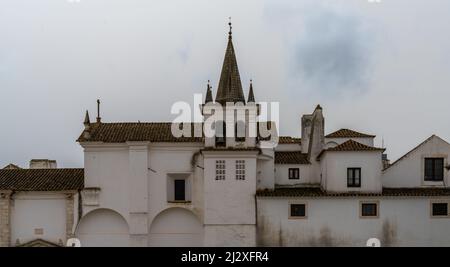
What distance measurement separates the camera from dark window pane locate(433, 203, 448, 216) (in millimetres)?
43659

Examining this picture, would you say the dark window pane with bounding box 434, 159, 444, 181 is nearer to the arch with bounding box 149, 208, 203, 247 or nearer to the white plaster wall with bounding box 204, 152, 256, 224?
the white plaster wall with bounding box 204, 152, 256, 224

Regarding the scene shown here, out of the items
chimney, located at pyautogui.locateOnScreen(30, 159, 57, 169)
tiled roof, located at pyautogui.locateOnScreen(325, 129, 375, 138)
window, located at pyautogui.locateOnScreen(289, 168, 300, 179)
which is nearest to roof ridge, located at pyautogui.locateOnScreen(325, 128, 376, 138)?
tiled roof, located at pyautogui.locateOnScreen(325, 129, 375, 138)

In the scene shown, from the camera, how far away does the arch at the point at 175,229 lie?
4462 centimetres

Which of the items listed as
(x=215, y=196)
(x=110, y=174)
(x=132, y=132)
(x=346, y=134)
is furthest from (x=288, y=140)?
(x=110, y=174)

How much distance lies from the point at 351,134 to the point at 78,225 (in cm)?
2428

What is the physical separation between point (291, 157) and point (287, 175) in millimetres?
1782

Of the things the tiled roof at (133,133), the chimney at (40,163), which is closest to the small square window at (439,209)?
the tiled roof at (133,133)

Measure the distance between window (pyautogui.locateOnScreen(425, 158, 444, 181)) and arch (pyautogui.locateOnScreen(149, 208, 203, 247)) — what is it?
14995 millimetres

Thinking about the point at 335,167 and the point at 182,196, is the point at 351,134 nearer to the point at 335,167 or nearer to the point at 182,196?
the point at 335,167

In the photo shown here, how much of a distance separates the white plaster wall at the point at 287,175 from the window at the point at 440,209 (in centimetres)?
912

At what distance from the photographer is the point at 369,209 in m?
43.5

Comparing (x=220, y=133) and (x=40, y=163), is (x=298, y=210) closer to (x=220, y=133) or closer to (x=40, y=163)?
(x=220, y=133)
